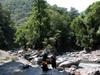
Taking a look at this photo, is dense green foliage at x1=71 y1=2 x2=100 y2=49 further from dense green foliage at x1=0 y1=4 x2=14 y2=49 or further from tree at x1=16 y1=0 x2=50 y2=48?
dense green foliage at x1=0 y1=4 x2=14 y2=49

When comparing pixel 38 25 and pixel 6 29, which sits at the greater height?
pixel 6 29

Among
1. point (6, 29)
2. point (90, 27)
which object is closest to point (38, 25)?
point (90, 27)

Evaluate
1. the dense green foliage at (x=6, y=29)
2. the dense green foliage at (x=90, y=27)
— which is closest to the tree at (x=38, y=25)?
the dense green foliage at (x=90, y=27)

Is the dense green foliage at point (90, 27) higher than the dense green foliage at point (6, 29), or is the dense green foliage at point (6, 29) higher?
the dense green foliage at point (6, 29)

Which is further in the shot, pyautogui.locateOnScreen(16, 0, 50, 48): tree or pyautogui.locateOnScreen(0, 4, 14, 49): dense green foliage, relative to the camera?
pyautogui.locateOnScreen(0, 4, 14, 49): dense green foliage

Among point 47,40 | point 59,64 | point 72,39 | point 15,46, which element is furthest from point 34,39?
point 59,64

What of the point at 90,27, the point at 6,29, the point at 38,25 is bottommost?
the point at 90,27

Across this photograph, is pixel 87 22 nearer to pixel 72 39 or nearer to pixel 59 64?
pixel 72 39

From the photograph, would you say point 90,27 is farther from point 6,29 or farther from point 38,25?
point 6,29

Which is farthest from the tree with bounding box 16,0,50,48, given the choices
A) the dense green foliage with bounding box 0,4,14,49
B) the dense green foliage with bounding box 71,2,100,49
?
the dense green foliage with bounding box 0,4,14,49

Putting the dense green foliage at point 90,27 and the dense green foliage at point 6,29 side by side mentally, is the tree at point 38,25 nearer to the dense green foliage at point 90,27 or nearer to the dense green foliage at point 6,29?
the dense green foliage at point 90,27

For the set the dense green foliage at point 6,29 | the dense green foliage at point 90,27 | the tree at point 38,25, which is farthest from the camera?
the dense green foliage at point 6,29

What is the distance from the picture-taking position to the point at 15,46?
111 meters

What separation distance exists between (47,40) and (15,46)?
1365 inches
